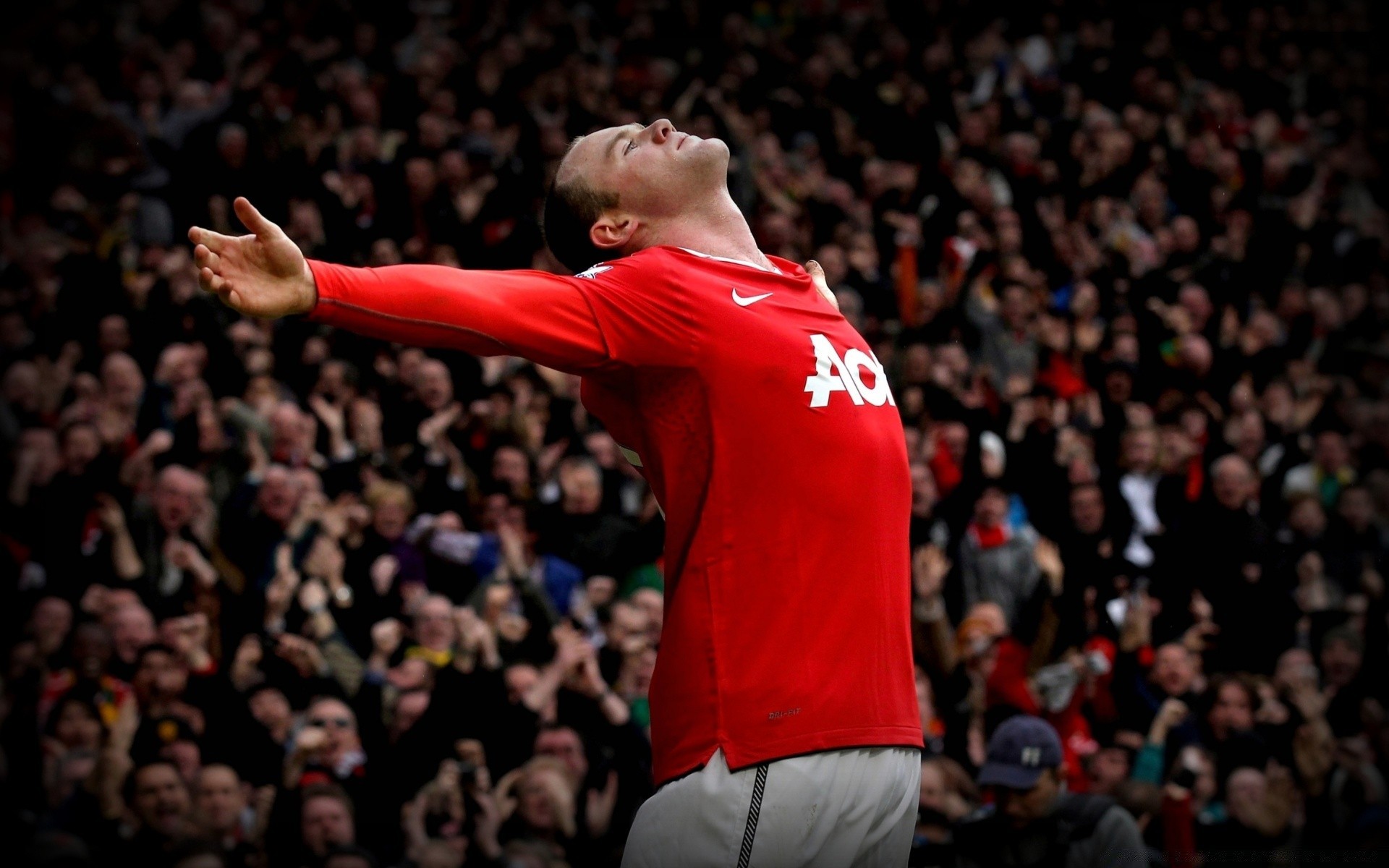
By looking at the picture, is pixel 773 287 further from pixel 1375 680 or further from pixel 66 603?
pixel 1375 680

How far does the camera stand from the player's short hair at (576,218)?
3.11 meters

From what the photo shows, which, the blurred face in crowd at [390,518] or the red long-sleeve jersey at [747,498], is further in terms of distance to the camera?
the blurred face in crowd at [390,518]

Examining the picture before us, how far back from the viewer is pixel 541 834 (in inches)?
256

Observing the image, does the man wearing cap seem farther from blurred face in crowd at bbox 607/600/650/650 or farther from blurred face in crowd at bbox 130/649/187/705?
blurred face in crowd at bbox 130/649/187/705

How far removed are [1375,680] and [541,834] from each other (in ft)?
15.1

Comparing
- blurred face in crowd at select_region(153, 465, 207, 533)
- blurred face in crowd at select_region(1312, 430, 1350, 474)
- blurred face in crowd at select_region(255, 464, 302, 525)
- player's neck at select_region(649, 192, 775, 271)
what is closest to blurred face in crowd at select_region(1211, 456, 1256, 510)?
blurred face in crowd at select_region(1312, 430, 1350, 474)

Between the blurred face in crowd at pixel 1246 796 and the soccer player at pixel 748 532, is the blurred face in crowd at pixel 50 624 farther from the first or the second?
the blurred face in crowd at pixel 1246 796

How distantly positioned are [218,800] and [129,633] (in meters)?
1.07

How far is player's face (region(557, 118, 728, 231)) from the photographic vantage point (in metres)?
3.05

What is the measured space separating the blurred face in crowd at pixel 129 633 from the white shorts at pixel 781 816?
15.7ft

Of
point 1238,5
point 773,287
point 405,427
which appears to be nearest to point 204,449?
point 405,427

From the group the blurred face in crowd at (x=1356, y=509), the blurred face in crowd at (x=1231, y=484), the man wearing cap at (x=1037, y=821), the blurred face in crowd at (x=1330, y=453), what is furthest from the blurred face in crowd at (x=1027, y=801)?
the blurred face in crowd at (x=1330, y=453)

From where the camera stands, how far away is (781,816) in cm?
262

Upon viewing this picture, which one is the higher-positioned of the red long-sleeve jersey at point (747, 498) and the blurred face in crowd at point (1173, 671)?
the red long-sleeve jersey at point (747, 498)
